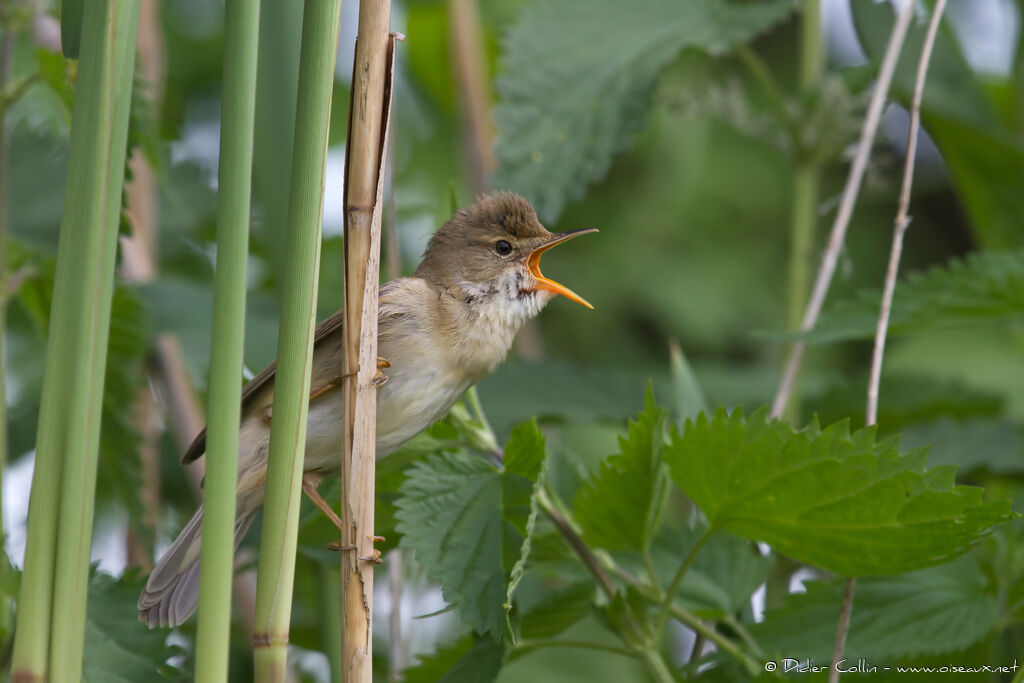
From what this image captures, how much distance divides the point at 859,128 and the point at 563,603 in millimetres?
1240

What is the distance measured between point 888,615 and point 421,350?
924 mm

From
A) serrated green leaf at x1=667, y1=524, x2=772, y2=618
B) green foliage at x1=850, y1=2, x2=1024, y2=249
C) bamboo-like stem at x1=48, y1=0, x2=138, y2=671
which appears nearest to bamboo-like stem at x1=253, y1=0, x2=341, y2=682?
bamboo-like stem at x1=48, y1=0, x2=138, y2=671

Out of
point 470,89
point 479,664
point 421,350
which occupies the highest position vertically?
point 470,89

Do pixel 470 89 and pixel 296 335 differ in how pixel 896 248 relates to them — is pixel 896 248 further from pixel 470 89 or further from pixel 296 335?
pixel 470 89

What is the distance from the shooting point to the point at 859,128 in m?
2.22

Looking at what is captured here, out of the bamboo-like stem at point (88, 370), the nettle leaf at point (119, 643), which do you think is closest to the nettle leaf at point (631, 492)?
the nettle leaf at point (119, 643)

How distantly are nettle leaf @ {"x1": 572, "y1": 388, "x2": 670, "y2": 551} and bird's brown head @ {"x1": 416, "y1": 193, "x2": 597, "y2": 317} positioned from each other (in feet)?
2.06

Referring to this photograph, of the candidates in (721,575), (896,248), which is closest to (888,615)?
(721,575)

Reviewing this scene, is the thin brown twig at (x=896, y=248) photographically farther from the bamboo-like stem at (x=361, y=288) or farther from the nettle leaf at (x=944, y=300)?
the bamboo-like stem at (x=361, y=288)

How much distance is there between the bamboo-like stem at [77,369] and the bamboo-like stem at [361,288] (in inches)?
11.6

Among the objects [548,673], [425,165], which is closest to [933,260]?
[425,165]

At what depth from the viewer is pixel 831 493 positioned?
1422 millimetres

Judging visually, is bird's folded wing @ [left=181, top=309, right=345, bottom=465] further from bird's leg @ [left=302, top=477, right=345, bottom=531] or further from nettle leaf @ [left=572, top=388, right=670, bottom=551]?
nettle leaf @ [left=572, top=388, right=670, bottom=551]

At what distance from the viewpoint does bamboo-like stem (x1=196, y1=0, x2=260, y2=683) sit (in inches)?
35.9
